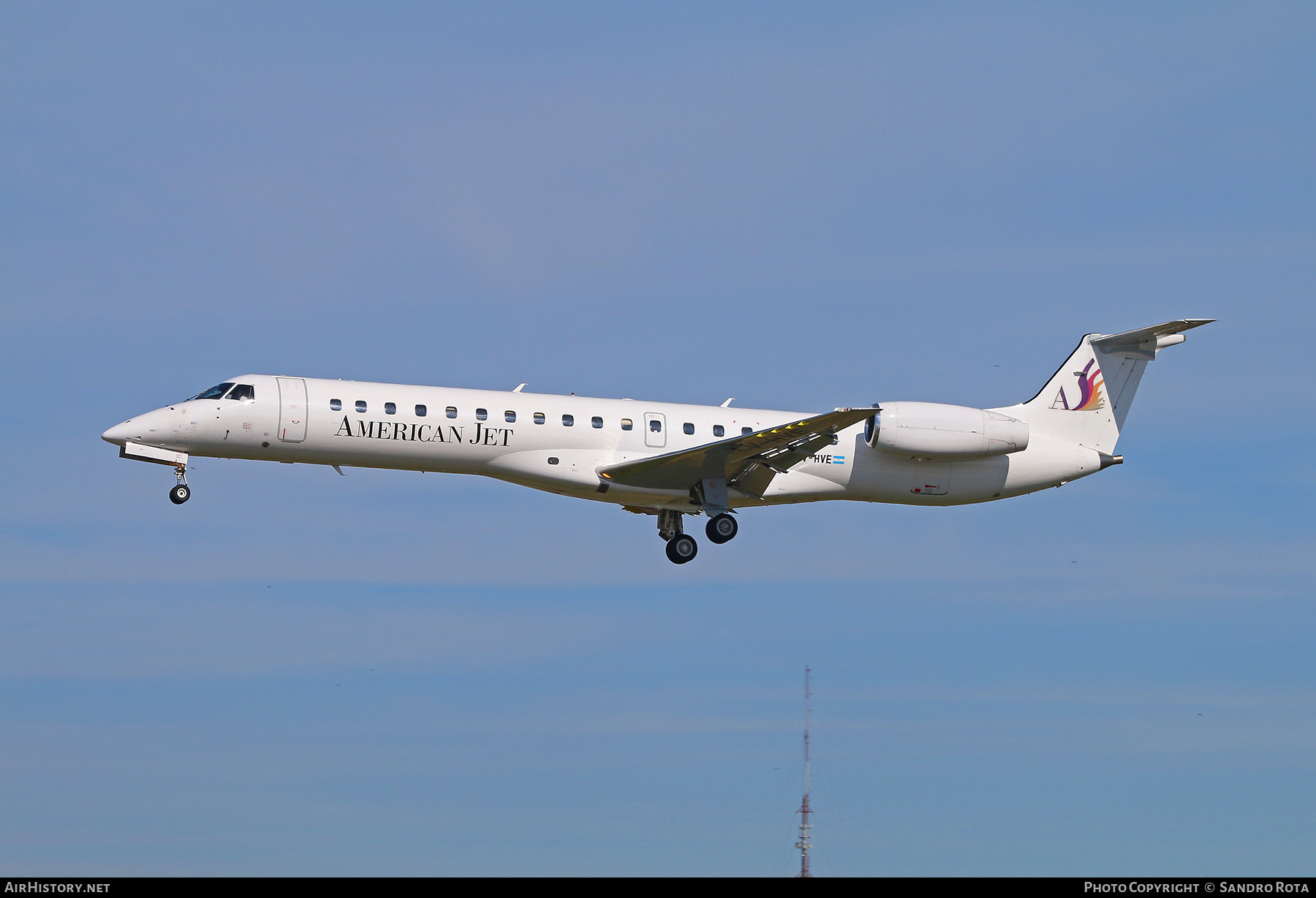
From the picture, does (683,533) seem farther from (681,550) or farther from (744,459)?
(744,459)

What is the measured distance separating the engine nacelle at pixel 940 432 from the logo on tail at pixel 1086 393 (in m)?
2.88

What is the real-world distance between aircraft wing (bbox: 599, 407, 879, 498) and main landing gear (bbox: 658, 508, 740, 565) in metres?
0.96

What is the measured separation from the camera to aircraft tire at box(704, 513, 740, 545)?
3481cm

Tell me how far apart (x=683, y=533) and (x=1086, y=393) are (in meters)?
11.3

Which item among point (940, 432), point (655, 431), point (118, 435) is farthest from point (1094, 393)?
point (118, 435)

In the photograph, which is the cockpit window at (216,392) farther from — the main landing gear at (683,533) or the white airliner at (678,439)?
the main landing gear at (683,533)

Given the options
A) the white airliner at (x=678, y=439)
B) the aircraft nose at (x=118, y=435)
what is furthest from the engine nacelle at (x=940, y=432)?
the aircraft nose at (x=118, y=435)

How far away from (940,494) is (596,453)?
8.97m

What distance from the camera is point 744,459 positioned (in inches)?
1335

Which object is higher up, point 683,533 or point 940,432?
point 940,432

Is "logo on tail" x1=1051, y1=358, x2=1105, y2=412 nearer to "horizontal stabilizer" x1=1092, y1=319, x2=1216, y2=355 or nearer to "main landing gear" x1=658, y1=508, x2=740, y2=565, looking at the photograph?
"horizontal stabilizer" x1=1092, y1=319, x2=1216, y2=355

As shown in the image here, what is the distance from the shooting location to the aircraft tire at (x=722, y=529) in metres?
34.8
